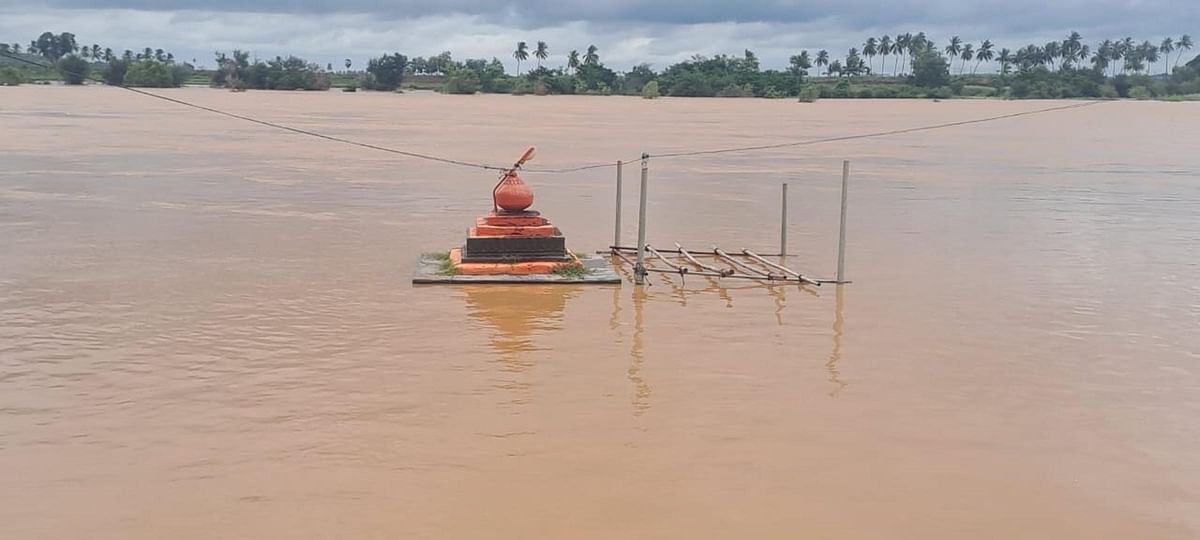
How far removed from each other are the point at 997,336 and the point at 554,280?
145 inches

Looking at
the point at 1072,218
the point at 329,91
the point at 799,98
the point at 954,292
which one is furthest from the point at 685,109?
the point at 954,292

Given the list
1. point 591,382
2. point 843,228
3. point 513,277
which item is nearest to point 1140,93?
point 843,228

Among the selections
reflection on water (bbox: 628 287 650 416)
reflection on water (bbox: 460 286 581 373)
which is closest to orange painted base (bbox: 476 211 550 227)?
reflection on water (bbox: 460 286 581 373)

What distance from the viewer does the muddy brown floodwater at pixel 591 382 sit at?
5.30 m

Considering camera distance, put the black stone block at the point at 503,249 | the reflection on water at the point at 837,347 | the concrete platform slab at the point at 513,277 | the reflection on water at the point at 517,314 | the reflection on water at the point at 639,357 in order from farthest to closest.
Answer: the black stone block at the point at 503,249, the concrete platform slab at the point at 513,277, the reflection on water at the point at 517,314, the reflection on water at the point at 837,347, the reflection on water at the point at 639,357

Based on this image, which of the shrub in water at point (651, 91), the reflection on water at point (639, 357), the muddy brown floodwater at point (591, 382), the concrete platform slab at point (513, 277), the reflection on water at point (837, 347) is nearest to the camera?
the muddy brown floodwater at point (591, 382)

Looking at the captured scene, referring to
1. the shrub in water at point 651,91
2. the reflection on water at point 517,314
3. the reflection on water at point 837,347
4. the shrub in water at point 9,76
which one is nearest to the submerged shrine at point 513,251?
the reflection on water at point 517,314

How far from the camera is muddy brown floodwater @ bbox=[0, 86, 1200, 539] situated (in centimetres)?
530

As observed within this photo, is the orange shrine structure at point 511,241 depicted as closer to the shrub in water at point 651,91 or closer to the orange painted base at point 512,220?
the orange painted base at point 512,220

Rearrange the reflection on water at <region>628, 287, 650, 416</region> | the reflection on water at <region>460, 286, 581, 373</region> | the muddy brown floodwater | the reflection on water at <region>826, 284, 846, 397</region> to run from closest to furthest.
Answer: the muddy brown floodwater → the reflection on water at <region>628, 287, 650, 416</region> → the reflection on water at <region>826, 284, 846, 397</region> → the reflection on water at <region>460, 286, 581, 373</region>

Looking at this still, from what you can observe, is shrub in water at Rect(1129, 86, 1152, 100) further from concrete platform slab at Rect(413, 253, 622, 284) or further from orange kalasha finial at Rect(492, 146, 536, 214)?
orange kalasha finial at Rect(492, 146, 536, 214)

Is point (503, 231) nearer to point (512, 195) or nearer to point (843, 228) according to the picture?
point (512, 195)

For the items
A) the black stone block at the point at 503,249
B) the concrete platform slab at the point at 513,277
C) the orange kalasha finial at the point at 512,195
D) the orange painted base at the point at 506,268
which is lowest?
the concrete platform slab at the point at 513,277

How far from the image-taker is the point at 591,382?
24.2 ft
